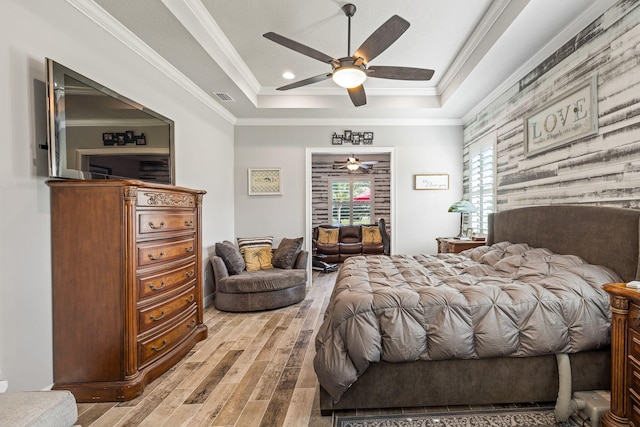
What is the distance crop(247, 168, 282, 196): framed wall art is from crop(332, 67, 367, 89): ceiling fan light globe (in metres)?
2.69

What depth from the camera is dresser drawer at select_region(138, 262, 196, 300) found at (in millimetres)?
2195

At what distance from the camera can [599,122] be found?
2.36m

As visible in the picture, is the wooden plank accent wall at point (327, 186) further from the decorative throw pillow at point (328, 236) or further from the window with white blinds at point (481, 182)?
the window with white blinds at point (481, 182)

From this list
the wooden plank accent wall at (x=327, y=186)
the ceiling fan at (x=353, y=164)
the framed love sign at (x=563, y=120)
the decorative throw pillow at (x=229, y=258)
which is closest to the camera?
the framed love sign at (x=563, y=120)

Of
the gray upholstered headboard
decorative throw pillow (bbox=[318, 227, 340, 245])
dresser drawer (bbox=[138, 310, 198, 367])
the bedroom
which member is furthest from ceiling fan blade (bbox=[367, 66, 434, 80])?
decorative throw pillow (bbox=[318, 227, 340, 245])

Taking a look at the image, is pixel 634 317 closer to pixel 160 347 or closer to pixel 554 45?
pixel 554 45

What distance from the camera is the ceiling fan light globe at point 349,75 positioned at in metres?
2.53

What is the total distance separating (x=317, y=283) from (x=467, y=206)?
2.81 metres

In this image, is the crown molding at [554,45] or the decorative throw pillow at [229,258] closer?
the crown molding at [554,45]

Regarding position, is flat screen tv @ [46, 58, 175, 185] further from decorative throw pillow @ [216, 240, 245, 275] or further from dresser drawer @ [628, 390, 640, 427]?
dresser drawer @ [628, 390, 640, 427]

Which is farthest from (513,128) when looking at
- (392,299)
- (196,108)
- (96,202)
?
(96,202)

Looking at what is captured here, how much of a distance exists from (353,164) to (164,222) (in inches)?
214

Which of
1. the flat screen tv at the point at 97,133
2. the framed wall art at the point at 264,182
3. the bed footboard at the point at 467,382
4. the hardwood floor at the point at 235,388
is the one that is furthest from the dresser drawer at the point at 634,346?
the framed wall art at the point at 264,182

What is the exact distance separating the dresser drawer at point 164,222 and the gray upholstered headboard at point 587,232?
3.20 m
